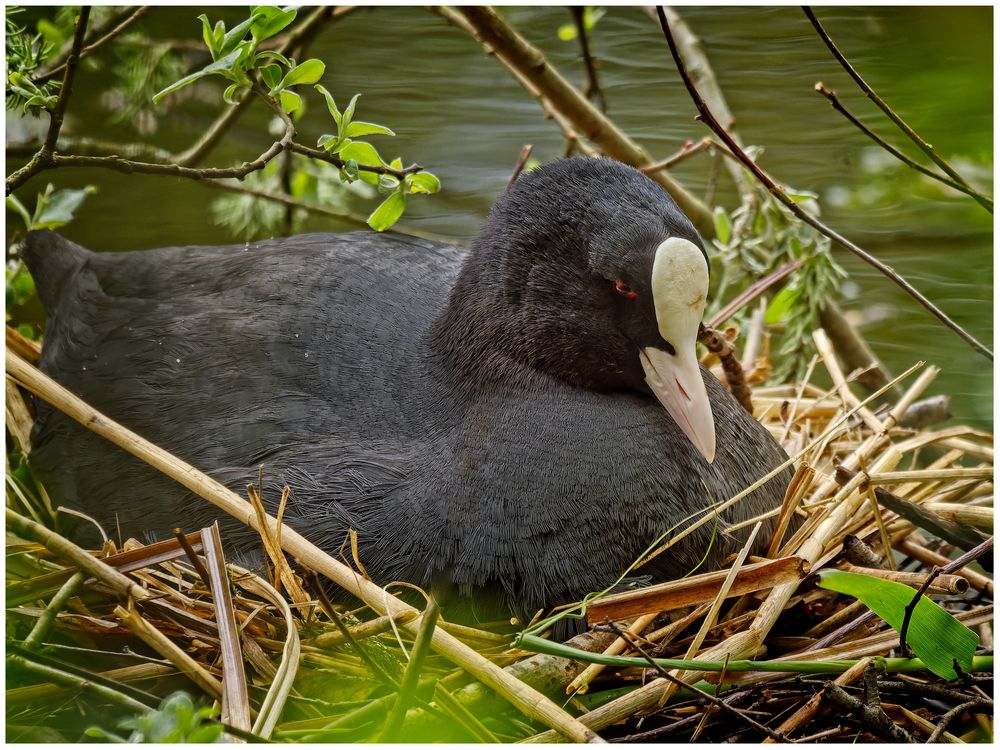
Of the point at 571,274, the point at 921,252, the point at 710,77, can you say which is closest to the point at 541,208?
the point at 571,274

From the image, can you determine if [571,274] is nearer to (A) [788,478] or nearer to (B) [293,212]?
(A) [788,478]

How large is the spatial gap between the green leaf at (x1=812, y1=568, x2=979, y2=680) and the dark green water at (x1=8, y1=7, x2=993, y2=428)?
4.98ft

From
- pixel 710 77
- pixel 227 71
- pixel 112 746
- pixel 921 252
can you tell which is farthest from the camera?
pixel 921 252

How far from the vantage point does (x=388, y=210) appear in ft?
6.43

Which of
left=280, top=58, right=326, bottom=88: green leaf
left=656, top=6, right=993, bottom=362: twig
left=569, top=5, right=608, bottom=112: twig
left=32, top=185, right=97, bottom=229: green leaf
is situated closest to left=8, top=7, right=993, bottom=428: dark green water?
left=569, top=5, right=608, bottom=112: twig

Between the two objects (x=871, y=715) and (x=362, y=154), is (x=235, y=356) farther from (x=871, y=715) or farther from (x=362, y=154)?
(x=871, y=715)

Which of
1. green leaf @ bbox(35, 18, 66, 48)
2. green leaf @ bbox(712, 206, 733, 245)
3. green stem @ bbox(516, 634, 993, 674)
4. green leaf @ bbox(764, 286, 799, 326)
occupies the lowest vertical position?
green stem @ bbox(516, 634, 993, 674)

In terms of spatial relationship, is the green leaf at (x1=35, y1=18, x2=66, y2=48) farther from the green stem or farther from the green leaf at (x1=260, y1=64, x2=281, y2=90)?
the green stem

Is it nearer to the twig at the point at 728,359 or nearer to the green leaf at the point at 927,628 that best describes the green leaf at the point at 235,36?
the twig at the point at 728,359

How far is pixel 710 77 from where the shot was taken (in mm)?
3150

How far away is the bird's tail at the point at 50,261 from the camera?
2.48 metres

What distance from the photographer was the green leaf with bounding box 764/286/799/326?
8.68 feet

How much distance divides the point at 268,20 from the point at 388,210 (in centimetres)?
45

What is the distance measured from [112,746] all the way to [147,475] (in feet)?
2.87
